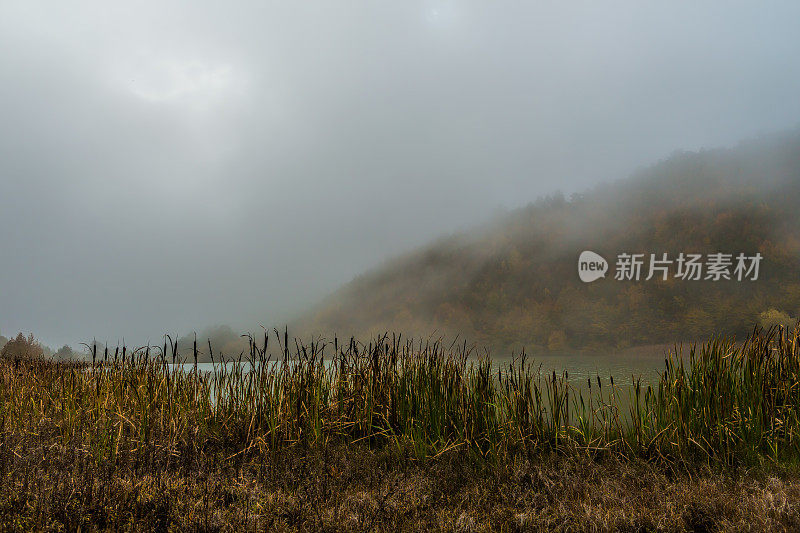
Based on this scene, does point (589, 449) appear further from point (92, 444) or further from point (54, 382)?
point (54, 382)

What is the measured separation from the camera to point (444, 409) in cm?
558

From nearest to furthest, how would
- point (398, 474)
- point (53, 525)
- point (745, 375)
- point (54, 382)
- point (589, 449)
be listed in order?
point (53, 525) < point (398, 474) < point (589, 449) < point (745, 375) < point (54, 382)

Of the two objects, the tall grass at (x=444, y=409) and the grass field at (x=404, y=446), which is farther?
the tall grass at (x=444, y=409)

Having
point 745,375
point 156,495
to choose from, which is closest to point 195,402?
point 156,495

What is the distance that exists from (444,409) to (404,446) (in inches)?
30.6

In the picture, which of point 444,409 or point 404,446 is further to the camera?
point 444,409

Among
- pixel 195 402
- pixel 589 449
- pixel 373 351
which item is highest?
pixel 373 351

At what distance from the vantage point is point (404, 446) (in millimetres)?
5016

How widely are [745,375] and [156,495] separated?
6.35 meters

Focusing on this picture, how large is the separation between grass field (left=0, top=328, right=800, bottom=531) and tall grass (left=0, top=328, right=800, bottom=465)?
0.09 feet

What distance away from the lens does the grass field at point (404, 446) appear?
10.4ft

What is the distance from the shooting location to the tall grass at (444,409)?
17.1ft

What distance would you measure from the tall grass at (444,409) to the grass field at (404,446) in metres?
0.03

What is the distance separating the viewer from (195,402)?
5.94 metres
